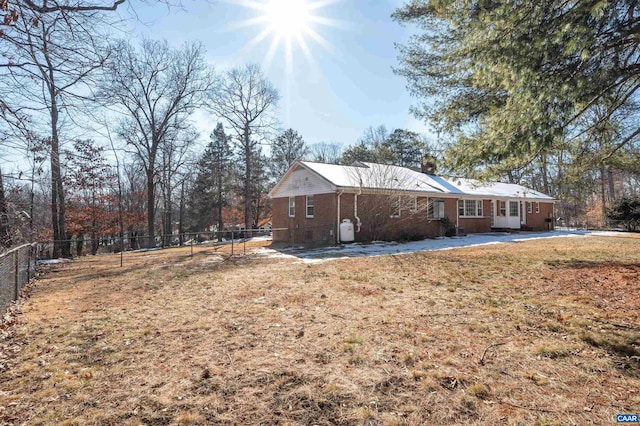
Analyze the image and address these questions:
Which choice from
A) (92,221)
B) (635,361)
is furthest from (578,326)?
(92,221)

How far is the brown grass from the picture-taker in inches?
107

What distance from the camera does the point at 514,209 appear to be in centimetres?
2558

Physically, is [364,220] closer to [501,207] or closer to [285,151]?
[501,207]

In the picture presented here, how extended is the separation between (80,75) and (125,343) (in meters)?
3.51

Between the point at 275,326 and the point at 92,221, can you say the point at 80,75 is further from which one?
the point at 92,221

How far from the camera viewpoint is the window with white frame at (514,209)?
82.9ft

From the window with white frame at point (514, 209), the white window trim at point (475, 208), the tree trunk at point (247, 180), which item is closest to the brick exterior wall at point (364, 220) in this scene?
the white window trim at point (475, 208)

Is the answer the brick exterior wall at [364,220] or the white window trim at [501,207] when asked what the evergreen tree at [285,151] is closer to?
the brick exterior wall at [364,220]

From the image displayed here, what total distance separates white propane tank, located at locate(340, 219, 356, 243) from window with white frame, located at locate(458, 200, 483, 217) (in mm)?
9221

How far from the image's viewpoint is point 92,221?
26.2 m

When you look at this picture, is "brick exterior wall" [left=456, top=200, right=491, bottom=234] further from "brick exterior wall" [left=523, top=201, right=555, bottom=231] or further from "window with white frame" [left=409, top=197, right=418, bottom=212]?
"window with white frame" [left=409, top=197, right=418, bottom=212]

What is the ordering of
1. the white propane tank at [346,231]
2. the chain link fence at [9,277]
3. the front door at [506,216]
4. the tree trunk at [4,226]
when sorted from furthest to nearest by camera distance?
the front door at [506,216] < the white propane tank at [346,231] < the tree trunk at [4,226] < the chain link fence at [9,277]

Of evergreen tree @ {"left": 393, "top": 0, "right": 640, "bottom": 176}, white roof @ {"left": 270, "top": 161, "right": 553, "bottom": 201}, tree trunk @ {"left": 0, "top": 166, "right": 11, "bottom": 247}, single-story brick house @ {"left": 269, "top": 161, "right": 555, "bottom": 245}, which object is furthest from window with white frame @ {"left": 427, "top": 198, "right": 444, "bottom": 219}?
tree trunk @ {"left": 0, "top": 166, "right": 11, "bottom": 247}

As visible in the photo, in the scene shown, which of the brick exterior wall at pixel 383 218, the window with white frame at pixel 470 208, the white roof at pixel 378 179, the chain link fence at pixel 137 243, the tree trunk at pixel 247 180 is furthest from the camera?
the tree trunk at pixel 247 180
